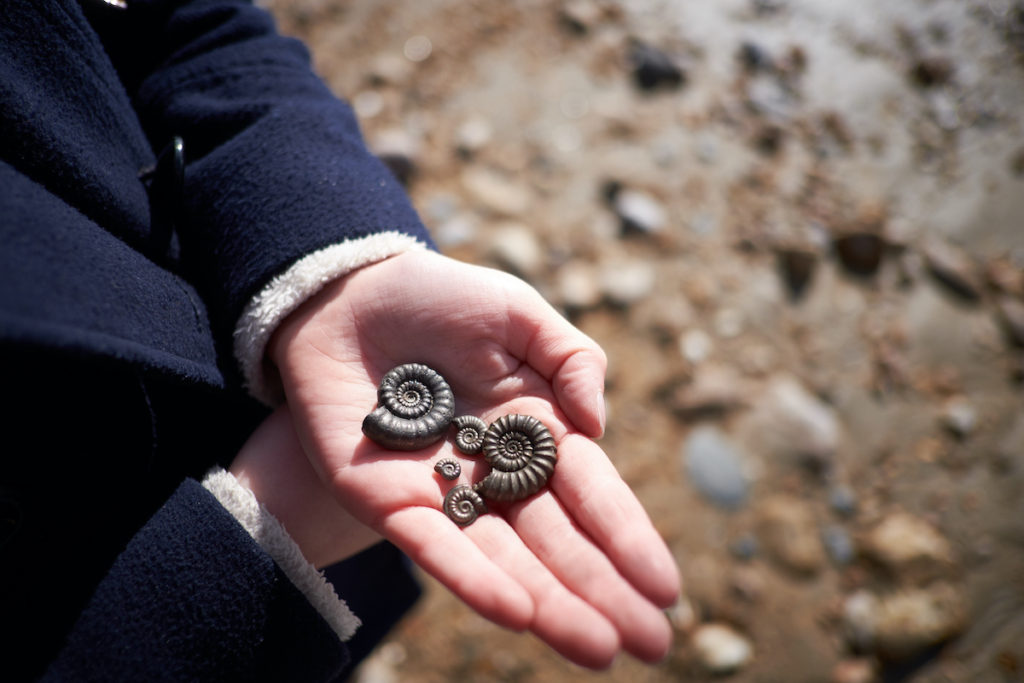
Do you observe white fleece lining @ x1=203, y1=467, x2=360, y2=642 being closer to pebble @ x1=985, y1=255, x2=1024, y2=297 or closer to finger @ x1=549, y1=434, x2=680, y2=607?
finger @ x1=549, y1=434, x2=680, y2=607

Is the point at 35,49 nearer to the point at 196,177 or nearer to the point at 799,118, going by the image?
the point at 196,177

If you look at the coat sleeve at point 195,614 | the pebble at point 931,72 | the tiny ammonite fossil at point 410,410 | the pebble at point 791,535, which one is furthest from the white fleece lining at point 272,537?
the pebble at point 931,72

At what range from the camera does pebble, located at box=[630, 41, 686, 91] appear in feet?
25.3

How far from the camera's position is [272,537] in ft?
9.21

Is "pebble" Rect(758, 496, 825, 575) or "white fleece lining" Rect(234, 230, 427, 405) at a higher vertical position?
"white fleece lining" Rect(234, 230, 427, 405)

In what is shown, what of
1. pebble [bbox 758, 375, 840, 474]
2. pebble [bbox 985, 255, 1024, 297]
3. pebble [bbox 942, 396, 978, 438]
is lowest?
pebble [bbox 942, 396, 978, 438]

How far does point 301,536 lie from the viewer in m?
3.07

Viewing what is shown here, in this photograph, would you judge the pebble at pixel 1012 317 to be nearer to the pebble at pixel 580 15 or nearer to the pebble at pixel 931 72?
the pebble at pixel 931 72

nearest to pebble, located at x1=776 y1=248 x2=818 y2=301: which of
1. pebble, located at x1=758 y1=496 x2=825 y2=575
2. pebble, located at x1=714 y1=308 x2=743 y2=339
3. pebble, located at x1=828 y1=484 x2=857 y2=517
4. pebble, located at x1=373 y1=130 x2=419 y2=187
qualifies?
pebble, located at x1=714 y1=308 x2=743 y2=339

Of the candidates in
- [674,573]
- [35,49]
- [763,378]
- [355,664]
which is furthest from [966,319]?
[35,49]

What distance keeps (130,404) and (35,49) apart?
1544mm

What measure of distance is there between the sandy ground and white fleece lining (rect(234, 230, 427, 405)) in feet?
9.84

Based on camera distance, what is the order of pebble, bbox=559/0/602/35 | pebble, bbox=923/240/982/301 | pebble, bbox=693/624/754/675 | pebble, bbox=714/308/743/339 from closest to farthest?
1. pebble, bbox=693/624/754/675
2. pebble, bbox=714/308/743/339
3. pebble, bbox=923/240/982/301
4. pebble, bbox=559/0/602/35

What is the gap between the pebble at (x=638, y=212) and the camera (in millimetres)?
6668
